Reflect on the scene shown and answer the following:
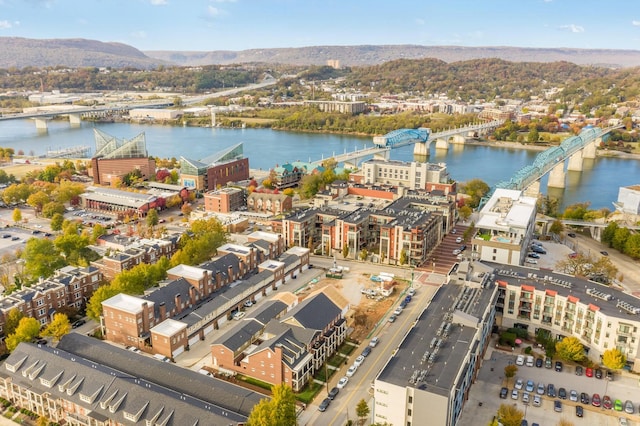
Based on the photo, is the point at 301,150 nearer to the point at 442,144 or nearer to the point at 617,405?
the point at 442,144

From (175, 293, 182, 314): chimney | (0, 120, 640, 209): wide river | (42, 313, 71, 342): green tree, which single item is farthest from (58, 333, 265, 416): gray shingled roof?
(0, 120, 640, 209): wide river

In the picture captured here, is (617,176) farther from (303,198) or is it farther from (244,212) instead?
(244,212)

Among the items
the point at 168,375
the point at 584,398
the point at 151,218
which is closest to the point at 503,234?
the point at 584,398

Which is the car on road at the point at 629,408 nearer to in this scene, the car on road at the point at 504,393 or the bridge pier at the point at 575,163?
the car on road at the point at 504,393

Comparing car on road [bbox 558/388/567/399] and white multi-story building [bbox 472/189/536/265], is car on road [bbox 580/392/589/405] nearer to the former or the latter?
car on road [bbox 558/388/567/399]

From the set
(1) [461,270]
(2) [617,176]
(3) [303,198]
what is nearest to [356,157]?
(3) [303,198]

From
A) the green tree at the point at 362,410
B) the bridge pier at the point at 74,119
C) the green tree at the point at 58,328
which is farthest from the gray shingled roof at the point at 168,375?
the bridge pier at the point at 74,119

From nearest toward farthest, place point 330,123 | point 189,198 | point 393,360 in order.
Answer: point 393,360, point 189,198, point 330,123

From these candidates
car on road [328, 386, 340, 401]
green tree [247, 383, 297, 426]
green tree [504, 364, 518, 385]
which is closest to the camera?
green tree [247, 383, 297, 426]
